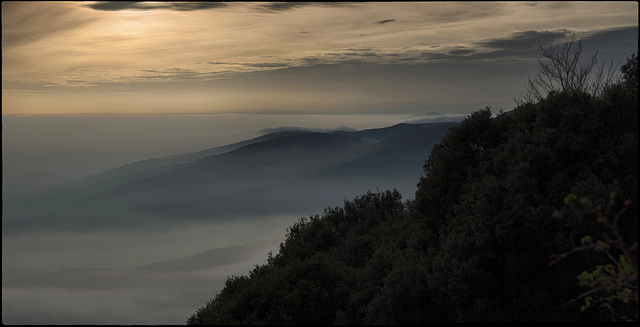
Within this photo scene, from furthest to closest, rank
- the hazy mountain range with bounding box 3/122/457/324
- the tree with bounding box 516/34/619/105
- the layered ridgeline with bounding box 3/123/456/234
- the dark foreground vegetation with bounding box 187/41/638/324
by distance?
the layered ridgeline with bounding box 3/123/456/234, the hazy mountain range with bounding box 3/122/457/324, the tree with bounding box 516/34/619/105, the dark foreground vegetation with bounding box 187/41/638/324

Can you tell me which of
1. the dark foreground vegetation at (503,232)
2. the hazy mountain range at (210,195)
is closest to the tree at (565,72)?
Result: the dark foreground vegetation at (503,232)

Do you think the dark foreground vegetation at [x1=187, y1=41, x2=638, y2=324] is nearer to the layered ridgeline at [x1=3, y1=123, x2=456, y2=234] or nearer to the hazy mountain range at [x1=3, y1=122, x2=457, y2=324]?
the hazy mountain range at [x1=3, y1=122, x2=457, y2=324]

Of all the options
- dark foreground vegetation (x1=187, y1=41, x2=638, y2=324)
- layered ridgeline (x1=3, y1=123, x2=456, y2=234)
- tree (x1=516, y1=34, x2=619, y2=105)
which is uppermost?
tree (x1=516, y1=34, x2=619, y2=105)

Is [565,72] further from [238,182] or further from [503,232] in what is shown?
[238,182]

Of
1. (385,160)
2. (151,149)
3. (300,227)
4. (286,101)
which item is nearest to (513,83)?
(286,101)

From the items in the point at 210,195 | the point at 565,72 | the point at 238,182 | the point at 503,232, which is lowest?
the point at 210,195

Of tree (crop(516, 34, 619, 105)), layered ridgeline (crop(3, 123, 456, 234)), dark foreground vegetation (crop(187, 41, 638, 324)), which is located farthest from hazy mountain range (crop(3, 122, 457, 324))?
tree (crop(516, 34, 619, 105))

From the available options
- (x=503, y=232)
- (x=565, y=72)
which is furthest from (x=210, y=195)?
(x=503, y=232)

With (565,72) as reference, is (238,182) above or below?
below

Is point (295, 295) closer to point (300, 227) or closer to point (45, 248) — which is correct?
point (300, 227)
